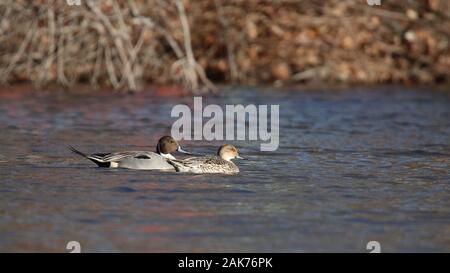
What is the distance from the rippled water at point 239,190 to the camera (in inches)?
315

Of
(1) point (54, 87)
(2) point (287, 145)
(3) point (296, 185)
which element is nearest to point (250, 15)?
(1) point (54, 87)

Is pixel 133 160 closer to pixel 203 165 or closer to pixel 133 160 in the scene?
pixel 133 160

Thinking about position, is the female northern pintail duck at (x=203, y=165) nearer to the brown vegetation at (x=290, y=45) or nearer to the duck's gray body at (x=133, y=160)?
the duck's gray body at (x=133, y=160)

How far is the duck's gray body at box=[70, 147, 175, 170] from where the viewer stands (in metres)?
11.1

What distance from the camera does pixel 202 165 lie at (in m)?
10.9

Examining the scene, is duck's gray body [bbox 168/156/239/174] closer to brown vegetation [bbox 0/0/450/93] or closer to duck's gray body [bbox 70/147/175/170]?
duck's gray body [bbox 70/147/175/170]

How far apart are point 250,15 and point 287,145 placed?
28.6ft

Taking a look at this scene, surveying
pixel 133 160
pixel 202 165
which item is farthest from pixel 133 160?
pixel 202 165

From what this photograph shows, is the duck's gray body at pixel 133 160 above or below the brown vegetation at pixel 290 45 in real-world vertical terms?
below

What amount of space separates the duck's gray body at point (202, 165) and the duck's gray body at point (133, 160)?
164mm

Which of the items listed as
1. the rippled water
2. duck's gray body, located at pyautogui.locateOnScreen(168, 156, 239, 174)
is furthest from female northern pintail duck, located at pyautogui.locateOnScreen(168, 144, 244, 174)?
the rippled water

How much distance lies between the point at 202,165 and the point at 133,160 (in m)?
0.75

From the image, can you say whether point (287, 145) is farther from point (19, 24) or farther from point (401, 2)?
point (401, 2)

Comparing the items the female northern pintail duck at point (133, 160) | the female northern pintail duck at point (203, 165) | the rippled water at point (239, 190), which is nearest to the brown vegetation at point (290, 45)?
the rippled water at point (239, 190)
